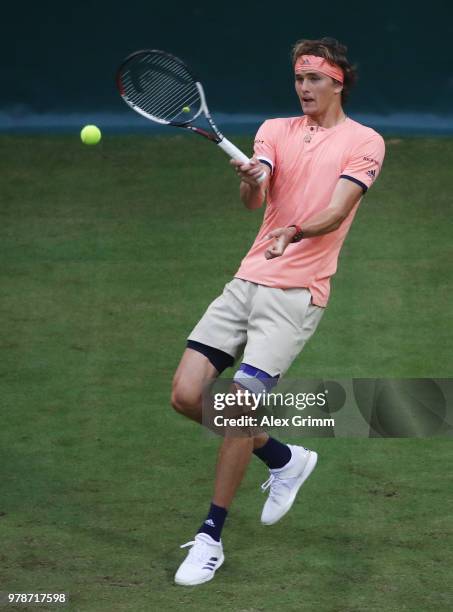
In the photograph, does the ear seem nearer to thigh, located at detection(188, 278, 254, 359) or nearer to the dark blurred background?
thigh, located at detection(188, 278, 254, 359)

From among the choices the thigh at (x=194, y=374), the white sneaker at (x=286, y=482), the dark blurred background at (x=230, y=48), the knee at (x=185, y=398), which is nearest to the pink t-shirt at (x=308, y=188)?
the thigh at (x=194, y=374)

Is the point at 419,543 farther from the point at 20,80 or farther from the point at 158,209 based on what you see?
the point at 20,80

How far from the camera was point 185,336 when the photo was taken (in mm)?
8391

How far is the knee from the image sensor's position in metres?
5.89

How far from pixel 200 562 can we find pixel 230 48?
7612 mm

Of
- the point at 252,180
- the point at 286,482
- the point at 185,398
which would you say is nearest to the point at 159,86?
the point at 252,180

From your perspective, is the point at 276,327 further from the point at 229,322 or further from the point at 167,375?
the point at 167,375

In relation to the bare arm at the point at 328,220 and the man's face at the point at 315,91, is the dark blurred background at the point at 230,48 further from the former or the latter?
the bare arm at the point at 328,220

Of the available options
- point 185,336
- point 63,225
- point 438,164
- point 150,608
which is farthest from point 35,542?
point 438,164

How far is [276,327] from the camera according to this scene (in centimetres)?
589

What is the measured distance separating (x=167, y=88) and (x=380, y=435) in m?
2.14

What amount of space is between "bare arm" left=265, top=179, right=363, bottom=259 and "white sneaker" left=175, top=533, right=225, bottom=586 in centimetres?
126

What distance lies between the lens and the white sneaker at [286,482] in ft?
20.0

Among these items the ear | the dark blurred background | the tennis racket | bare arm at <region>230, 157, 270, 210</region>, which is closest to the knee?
bare arm at <region>230, 157, 270, 210</region>
